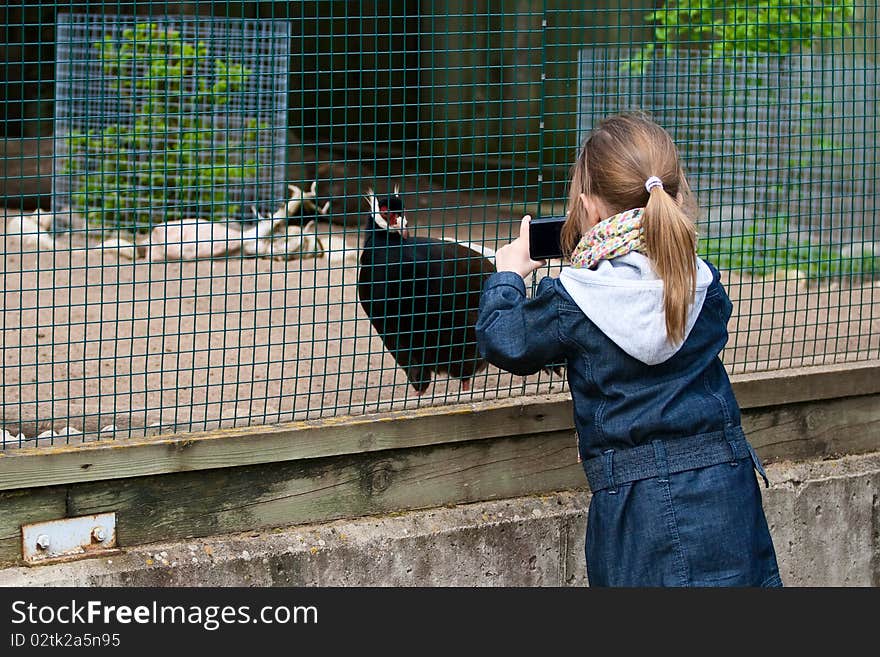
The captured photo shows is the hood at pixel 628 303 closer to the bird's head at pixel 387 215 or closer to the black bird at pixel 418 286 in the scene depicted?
the black bird at pixel 418 286

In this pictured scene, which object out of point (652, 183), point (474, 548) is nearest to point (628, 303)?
point (652, 183)

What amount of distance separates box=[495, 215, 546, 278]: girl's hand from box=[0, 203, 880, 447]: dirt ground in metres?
0.52

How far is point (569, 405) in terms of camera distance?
328 cm

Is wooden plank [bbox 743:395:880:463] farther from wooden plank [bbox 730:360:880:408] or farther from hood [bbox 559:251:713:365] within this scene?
hood [bbox 559:251:713:365]

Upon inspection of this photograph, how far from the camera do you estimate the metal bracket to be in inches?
106

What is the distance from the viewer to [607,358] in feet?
7.37

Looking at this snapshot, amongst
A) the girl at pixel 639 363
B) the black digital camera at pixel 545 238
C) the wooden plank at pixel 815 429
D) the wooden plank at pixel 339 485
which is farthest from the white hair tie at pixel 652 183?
the wooden plank at pixel 815 429

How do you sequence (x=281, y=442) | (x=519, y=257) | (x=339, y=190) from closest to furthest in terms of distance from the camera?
(x=519, y=257) < (x=281, y=442) < (x=339, y=190)

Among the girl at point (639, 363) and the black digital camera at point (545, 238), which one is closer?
the girl at point (639, 363)

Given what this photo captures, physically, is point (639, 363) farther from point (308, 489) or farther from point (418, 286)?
point (418, 286)

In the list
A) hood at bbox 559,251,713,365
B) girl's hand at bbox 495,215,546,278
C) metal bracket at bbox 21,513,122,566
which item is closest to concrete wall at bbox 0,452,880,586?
metal bracket at bbox 21,513,122,566

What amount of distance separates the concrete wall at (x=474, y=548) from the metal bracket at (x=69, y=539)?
0.03 m

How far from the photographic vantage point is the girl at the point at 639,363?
86.6 inches

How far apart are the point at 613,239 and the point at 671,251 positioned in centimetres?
12
